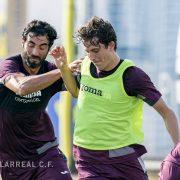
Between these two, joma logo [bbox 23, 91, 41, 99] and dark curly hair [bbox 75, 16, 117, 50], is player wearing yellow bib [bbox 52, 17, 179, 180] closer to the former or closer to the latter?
dark curly hair [bbox 75, 16, 117, 50]

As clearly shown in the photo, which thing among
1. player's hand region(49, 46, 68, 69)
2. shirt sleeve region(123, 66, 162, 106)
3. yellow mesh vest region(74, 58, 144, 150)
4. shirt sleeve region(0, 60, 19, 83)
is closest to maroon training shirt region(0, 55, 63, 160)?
shirt sleeve region(0, 60, 19, 83)

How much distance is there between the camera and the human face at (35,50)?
7508mm

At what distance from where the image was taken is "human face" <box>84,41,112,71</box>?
6977 mm

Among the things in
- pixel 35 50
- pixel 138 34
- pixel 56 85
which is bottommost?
pixel 138 34

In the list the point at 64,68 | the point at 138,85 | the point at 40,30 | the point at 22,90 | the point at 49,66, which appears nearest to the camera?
the point at 138,85

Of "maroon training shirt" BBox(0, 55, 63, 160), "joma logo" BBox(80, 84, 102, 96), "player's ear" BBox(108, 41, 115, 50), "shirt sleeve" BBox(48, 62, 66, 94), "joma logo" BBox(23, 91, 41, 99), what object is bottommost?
"maroon training shirt" BBox(0, 55, 63, 160)

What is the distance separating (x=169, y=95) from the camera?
41.6 feet

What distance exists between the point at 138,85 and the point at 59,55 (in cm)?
67

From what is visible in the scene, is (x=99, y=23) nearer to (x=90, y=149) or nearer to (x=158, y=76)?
(x=90, y=149)

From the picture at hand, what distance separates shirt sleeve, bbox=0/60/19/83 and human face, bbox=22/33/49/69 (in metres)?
0.10

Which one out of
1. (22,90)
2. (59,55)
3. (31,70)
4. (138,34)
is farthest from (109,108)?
(138,34)

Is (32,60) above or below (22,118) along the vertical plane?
above

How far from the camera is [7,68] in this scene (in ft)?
24.9

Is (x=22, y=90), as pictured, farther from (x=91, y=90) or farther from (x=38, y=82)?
(x=91, y=90)
